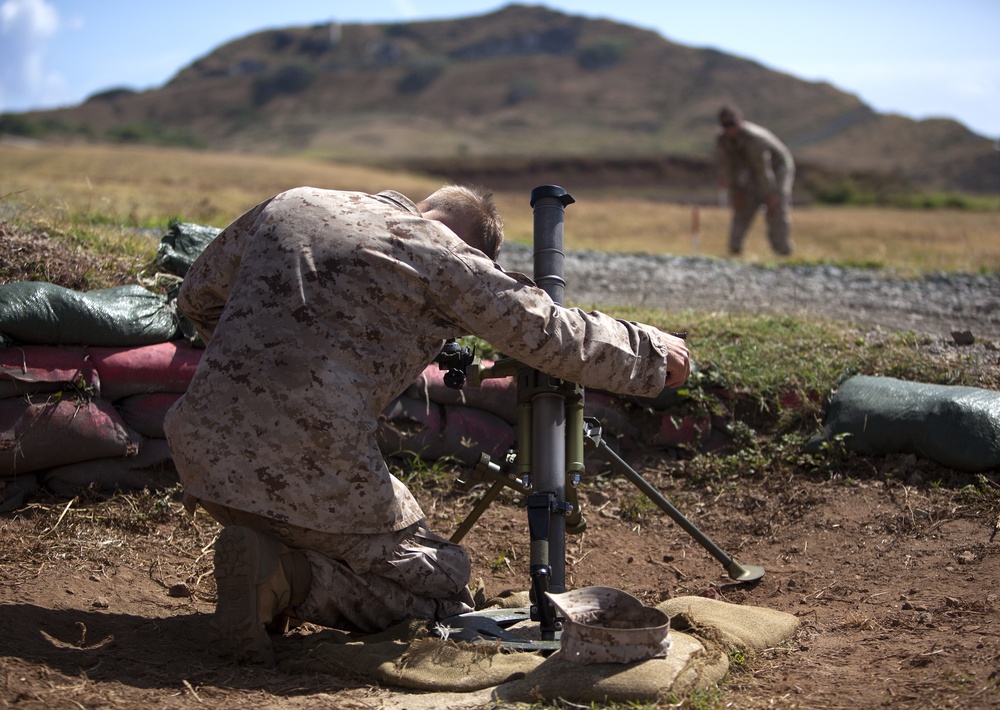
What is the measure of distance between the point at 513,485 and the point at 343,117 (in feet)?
209

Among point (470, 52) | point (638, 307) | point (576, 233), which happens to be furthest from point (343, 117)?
point (638, 307)

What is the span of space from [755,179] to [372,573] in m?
9.17

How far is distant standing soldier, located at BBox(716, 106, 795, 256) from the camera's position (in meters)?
10.6

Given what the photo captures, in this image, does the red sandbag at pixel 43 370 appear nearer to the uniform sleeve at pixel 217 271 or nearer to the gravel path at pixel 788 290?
the uniform sleeve at pixel 217 271

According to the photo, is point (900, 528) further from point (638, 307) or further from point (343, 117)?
point (343, 117)

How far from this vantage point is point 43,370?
351cm

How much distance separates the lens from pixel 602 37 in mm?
81812

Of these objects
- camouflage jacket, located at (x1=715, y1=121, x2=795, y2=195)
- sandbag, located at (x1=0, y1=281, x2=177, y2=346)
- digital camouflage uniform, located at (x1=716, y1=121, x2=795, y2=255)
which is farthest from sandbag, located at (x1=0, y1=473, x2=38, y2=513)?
camouflage jacket, located at (x1=715, y1=121, x2=795, y2=195)

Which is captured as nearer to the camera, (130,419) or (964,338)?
(130,419)

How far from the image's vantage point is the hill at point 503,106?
45.8 m

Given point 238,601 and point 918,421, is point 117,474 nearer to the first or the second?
point 238,601

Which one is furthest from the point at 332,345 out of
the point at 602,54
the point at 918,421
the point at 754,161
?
the point at 602,54

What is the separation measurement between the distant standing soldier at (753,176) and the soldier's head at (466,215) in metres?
8.27

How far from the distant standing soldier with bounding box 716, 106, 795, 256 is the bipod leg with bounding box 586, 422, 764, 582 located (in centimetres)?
769
